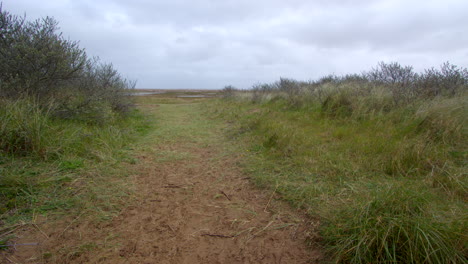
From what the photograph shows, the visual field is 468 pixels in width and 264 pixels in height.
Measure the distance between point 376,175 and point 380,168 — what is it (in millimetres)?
195

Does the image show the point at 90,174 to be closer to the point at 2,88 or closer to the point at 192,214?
the point at 192,214

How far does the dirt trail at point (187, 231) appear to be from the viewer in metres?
2.03

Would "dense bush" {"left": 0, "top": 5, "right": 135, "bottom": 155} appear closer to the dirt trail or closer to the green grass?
the dirt trail

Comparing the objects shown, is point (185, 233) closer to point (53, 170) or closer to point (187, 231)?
point (187, 231)

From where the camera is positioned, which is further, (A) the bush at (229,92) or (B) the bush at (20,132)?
(A) the bush at (229,92)

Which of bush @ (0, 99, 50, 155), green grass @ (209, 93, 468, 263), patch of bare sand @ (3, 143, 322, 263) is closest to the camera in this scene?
green grass @ (209, 93, 468, 263)

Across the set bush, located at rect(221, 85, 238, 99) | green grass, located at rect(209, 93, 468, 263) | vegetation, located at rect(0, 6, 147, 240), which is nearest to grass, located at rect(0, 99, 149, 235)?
vegetation, located at rect(0, 6, 147, 240)

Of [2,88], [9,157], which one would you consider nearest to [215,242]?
[9,157]

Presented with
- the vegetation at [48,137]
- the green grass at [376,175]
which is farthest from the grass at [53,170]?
the green grass at [376,175]

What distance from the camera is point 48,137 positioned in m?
3.96

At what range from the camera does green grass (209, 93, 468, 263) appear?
176cm

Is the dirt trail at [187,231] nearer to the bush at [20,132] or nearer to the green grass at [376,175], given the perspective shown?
the green grass at [376,175]

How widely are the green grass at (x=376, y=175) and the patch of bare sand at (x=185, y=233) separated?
0.29m

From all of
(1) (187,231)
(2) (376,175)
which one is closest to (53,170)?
(1) (187,231)
